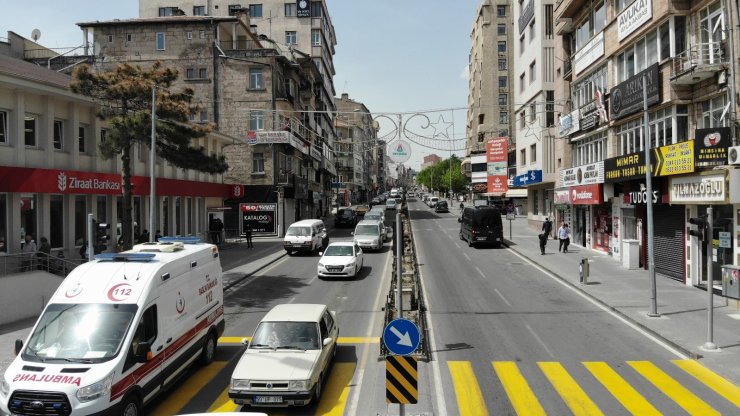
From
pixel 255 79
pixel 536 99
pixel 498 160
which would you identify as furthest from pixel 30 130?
pixel 498 160

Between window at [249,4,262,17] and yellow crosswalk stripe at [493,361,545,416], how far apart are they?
66441 mm

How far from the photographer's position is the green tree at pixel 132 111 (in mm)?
21719

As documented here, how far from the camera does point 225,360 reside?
13.4 meters

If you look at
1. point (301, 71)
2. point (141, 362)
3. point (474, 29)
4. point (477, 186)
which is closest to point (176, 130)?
point (141, 362)

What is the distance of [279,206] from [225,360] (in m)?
36.2

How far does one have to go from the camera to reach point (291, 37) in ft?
230

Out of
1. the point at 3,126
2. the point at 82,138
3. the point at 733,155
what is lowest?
the point at 733,155

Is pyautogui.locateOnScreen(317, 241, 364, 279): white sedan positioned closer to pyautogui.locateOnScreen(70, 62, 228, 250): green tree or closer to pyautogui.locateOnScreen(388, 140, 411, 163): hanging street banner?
pyautogui.locateOnScreen(70, 62, 228, 250): green tree

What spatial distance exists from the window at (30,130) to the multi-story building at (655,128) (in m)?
22.8

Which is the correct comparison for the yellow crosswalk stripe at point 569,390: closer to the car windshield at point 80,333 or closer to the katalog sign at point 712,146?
the car windshield at point 80,333

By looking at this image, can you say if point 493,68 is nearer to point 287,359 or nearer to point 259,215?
point 259,215

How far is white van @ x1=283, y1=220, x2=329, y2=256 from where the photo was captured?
110ft

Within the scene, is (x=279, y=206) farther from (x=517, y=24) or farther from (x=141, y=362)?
(x=141, y=362)

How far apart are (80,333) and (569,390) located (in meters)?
9.25
